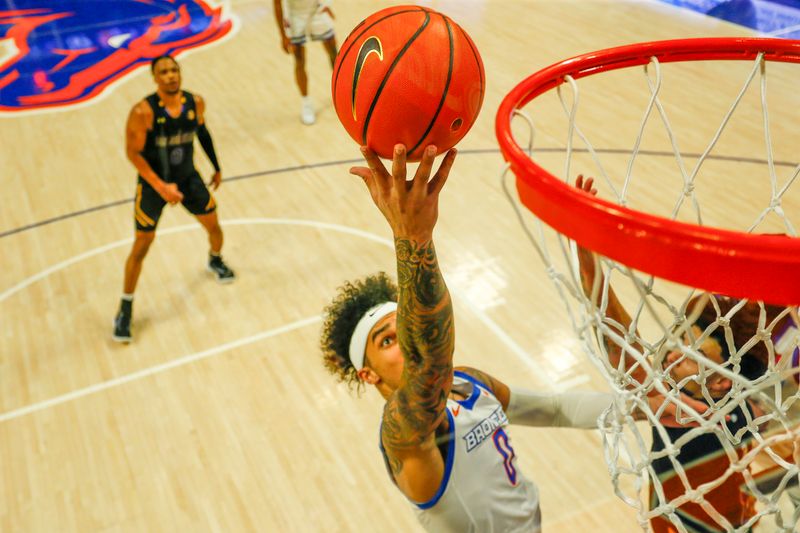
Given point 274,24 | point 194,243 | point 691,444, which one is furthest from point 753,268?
point 274,24

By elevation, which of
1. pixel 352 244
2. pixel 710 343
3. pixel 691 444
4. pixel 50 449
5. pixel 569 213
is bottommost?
pixel 50 449

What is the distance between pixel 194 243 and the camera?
5.17 meters

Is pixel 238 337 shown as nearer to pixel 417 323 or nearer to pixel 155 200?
pixel 155 200

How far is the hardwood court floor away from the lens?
341 cm

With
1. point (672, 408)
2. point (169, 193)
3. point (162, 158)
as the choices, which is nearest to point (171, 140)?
point (162, 158)

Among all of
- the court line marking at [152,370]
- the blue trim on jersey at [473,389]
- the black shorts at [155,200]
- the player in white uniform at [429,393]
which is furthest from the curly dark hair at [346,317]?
the black shorts at [155,200]

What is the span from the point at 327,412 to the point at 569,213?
2.68 metres

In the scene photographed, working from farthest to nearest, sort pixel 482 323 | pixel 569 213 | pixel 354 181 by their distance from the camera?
1. pixel 354 181
2. pixel 482 323
3. pixel 569 213

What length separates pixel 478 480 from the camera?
6.93 ft

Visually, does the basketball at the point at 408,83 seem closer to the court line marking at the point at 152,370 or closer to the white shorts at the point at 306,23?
the court line marking at the point at 152,370

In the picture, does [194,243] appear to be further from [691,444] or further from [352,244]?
[691,444]

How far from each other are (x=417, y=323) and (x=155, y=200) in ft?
9.69

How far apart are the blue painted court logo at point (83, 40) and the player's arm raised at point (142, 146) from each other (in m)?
4.06

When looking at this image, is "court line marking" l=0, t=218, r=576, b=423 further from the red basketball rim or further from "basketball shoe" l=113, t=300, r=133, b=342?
the red basketball rim
